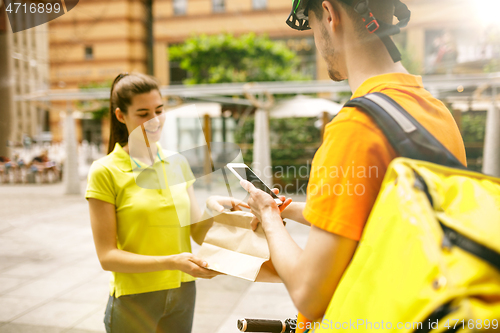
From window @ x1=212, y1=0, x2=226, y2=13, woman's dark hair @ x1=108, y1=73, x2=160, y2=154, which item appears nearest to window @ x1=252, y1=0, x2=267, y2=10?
window @ x1=212, y1=0, x2=226, y2=13

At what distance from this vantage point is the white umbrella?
991 centimetres

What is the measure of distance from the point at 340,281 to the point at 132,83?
Result: 3.89 feet

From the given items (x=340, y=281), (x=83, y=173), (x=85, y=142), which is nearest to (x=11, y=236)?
(x=340, y=281)

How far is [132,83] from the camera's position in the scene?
152cm

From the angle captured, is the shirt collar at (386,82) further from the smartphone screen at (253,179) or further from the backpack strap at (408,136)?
the smartphone screen at (253,179)

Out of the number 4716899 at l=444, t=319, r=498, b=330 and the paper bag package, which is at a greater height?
the number 4716899 at l=444, t=319, r=498, b=330

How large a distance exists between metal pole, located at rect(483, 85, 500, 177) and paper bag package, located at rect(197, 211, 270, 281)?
292 inches

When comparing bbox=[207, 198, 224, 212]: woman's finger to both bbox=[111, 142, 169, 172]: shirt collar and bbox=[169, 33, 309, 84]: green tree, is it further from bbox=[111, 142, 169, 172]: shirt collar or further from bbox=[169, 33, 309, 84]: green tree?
bbox=[169, 33, 309, 84]: green tree

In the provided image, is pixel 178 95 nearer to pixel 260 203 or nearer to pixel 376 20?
pixel 260 203

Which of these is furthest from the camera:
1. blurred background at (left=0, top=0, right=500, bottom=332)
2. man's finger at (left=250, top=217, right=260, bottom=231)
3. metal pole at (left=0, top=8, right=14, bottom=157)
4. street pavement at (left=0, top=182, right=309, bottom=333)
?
street pavement at (left=0, top=182, right=309, bottom=333)

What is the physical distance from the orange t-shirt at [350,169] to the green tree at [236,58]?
558 inches

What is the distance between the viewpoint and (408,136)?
678mm

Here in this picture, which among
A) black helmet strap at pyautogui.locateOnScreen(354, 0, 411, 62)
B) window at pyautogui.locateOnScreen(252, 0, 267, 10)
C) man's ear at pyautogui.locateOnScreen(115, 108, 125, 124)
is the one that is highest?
window at pyautogui.locateOnScreen(252, 0, 267, 10)

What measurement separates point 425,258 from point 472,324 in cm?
10
